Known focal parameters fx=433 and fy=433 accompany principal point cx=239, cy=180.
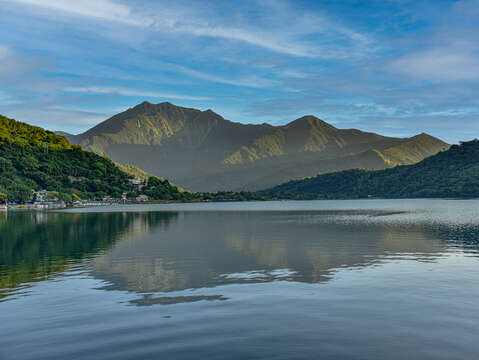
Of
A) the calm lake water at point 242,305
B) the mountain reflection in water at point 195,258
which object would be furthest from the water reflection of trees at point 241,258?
the calm lake water at point 242,305

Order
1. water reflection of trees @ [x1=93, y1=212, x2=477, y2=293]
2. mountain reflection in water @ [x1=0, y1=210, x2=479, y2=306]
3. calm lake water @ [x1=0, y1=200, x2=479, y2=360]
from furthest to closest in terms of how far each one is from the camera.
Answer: water reflection of trees @ [x1=93, y1=212, x2=477, y2=293] → mountain reflection in water @ [x1=0, y1=210, x2=479, y2=306] → calm lake water @ [x1=0, y1=200, x2=479, y2=360]

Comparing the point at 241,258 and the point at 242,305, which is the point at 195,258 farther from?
the point at 242,305

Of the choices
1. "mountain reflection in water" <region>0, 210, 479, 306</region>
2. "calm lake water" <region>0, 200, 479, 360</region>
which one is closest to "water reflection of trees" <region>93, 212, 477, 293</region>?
"mountain reflection in water" <region>0, 210, 479, 306</region>

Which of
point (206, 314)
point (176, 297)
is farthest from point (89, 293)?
point (206, 314)

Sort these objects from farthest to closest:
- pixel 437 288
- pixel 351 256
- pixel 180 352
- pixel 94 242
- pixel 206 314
Answer: pixel 94 242, pixel 351 256, pixel 437 288, pixel 206 314, pixel 180 352

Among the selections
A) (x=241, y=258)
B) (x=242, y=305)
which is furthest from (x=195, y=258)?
(x=242, y=305)

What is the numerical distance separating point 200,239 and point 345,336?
48165mm

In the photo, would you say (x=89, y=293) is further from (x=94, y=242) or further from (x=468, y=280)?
(x=94, y=242)

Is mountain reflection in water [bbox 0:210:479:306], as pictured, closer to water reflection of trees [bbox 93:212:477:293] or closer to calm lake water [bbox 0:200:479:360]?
water reflection of trees [bbox 93:212:477:293]

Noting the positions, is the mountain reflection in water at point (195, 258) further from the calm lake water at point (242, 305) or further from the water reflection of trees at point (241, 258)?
the calm lake water at point (242, 305)

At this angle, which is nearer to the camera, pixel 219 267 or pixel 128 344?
pixel 128 344

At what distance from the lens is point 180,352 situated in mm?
17000

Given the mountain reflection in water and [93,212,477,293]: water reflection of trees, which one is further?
[93,212,477,293]: water reflection of trees

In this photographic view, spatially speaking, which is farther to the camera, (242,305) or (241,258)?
(241,258)
